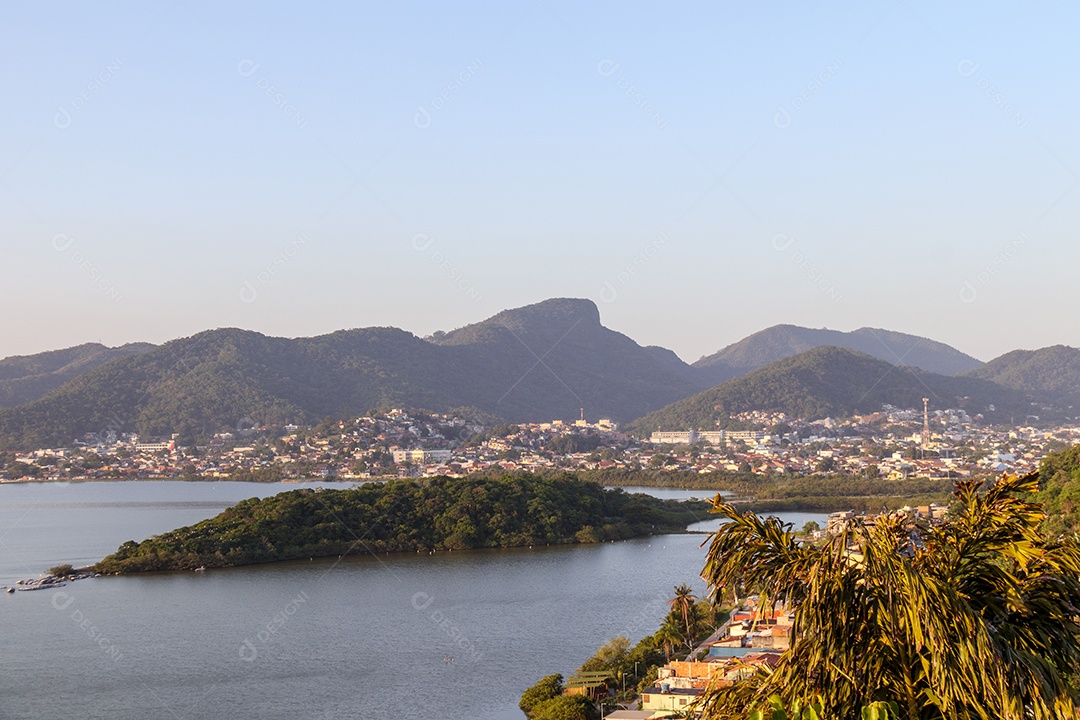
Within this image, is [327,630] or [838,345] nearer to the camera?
[327,630]

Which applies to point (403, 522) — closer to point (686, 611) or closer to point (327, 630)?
point (327, 630)

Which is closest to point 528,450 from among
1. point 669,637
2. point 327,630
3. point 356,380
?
point 356,380

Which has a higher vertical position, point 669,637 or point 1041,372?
point 1041,372

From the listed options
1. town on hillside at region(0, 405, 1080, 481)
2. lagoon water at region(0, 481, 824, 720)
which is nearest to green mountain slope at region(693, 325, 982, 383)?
town on hillside at region(0, 405, 1080, 481)

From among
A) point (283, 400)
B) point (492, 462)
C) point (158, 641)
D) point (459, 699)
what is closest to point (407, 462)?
point (492, 462)

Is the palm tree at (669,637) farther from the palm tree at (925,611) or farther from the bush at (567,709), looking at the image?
the palm tree at (925,611)

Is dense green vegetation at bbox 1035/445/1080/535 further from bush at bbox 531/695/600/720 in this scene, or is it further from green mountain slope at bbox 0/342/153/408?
green mountain slope at bbox 0/342/153/408

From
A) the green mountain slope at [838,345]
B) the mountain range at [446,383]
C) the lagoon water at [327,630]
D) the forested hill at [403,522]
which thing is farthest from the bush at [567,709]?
the green mountain slope at [838,345]
